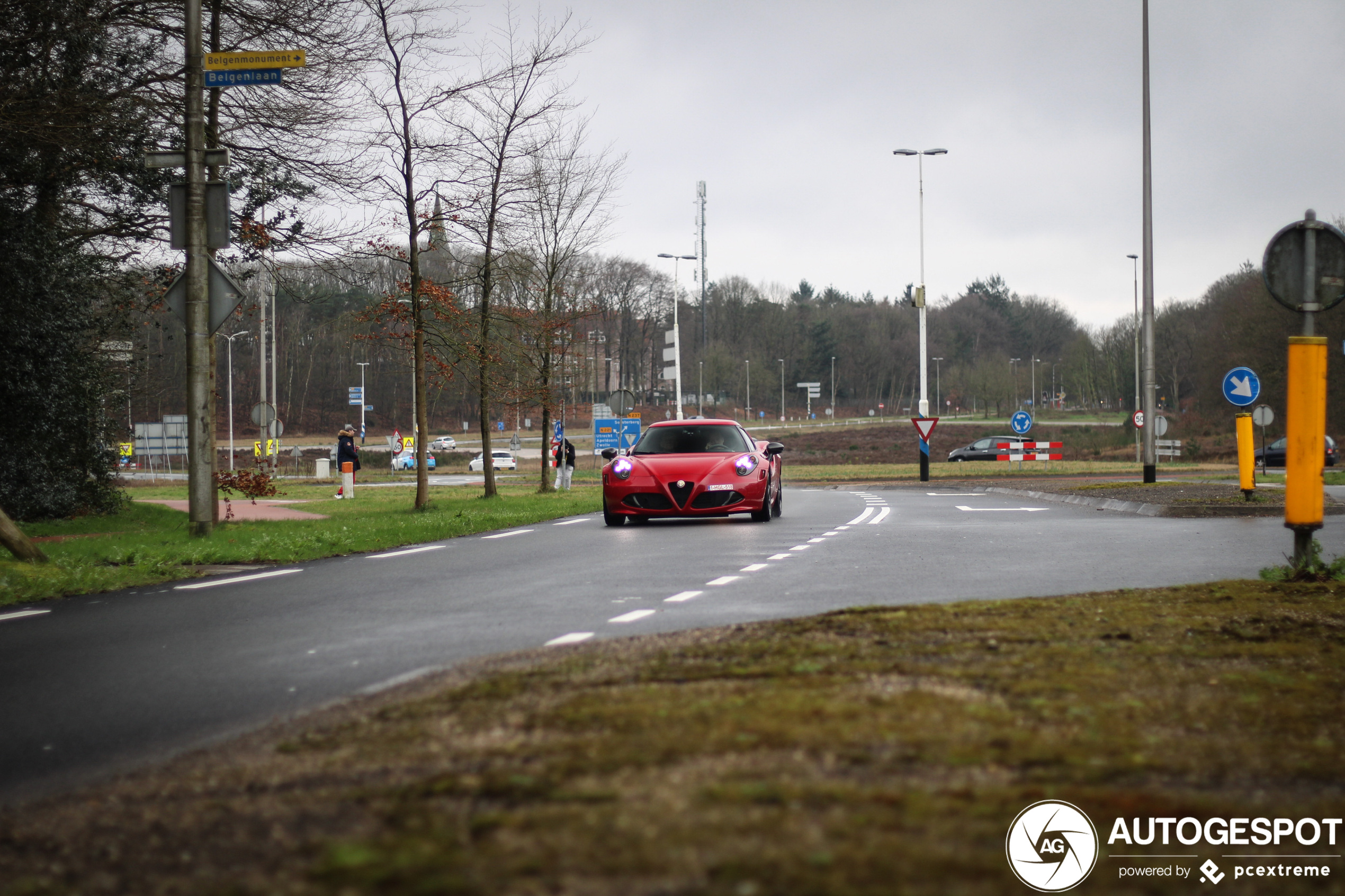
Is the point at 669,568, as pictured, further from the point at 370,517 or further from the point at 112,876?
the point at 370,517

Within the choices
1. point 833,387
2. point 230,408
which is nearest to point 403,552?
point 230,408

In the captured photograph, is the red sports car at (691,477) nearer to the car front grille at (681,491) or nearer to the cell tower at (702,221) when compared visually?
the car front grille at (681,491)

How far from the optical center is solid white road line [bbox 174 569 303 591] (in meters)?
10.7

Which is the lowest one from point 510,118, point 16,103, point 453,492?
point 453,492

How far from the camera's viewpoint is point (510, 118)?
2728 cm

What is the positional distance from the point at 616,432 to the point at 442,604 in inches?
1246

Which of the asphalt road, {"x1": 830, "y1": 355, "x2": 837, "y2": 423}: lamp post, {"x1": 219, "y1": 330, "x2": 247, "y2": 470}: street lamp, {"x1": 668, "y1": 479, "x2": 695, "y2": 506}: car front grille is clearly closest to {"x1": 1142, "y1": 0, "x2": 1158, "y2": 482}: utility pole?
the asphalt road

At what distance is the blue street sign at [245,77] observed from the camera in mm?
14398

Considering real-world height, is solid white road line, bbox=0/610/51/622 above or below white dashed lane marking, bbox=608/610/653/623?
below

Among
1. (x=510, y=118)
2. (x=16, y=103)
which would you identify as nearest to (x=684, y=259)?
(x=510, y=118)

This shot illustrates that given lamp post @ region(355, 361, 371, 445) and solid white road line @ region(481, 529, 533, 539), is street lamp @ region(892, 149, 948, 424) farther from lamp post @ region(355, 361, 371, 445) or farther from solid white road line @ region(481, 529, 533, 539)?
lamp post @ region(355, 361, 371, 445)

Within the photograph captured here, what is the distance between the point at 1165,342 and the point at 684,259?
75.7m

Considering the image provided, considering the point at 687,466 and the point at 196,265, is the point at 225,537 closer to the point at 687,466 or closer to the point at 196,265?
the point at 196,265

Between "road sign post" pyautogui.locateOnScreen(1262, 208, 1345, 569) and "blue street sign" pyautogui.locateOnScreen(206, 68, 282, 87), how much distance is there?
10.4 metres
